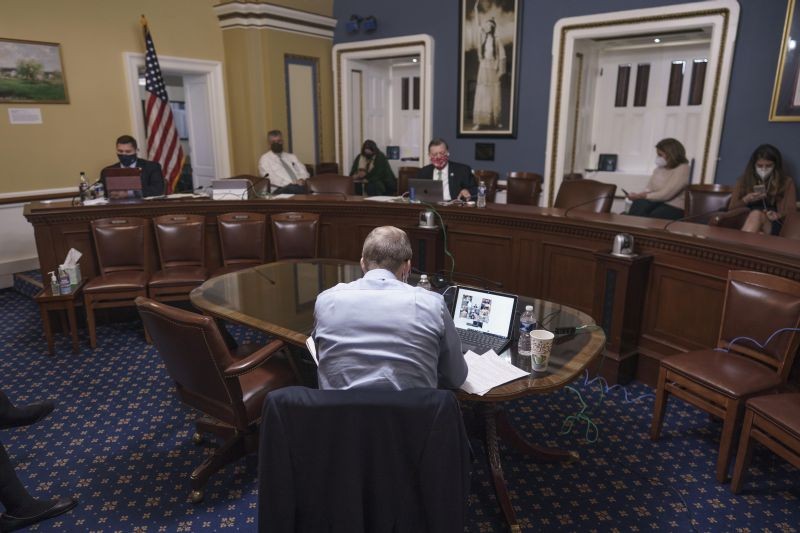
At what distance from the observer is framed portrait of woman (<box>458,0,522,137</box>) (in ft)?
20.3

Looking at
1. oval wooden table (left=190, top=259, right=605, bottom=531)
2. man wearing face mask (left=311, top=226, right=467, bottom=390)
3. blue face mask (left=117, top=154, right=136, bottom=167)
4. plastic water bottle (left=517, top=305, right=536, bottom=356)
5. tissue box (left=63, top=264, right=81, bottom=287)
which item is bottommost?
tissue box (left=63, top=264, right=81, bottom=287)

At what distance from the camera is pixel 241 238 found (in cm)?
432

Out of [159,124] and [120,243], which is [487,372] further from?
[159,124]

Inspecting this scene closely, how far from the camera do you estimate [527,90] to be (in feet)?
20.4

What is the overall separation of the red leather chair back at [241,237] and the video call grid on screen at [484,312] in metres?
2.47

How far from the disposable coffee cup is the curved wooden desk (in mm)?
1405

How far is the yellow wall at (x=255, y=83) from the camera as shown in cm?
677

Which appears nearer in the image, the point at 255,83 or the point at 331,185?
the point at 331,185

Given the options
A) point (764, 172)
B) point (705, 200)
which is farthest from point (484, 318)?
point (764, 172)

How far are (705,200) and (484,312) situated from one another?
3239 millimetres

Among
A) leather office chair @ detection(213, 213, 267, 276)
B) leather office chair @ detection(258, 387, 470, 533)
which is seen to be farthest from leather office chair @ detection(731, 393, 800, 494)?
leather office chair @ detection(213, 213, 267, 276)

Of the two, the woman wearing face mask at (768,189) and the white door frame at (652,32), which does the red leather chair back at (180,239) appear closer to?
the white door frame at (652,32)

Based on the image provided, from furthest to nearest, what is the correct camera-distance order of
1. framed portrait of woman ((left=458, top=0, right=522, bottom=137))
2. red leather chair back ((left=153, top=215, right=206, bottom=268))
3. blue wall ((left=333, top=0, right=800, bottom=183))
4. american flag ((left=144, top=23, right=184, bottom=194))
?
framed portrait of woman ((left=458, top=0, right=522, bottom=137)) < american flag ((left=144, top=23, right=184, bottom=194)) < blue wall ((left=333, top=0, right=800, bottom=183)) < red leather chair back ((left=153, top=215, right=206, bottom=268))

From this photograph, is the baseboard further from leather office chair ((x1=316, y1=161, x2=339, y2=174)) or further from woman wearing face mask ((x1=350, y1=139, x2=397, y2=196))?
woman wearing face mask ((x1=350, y1=139, x2=397, y2=196))
